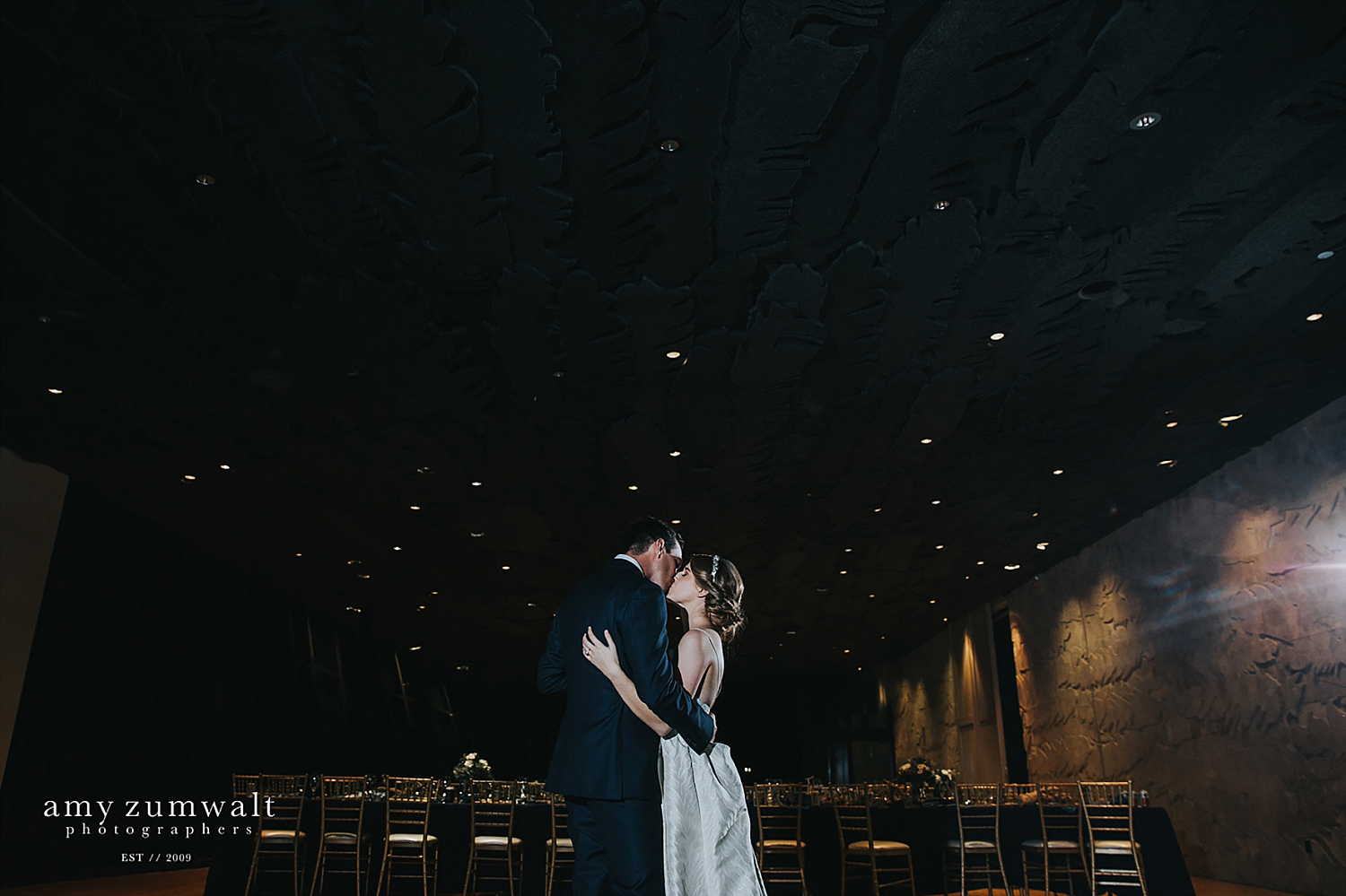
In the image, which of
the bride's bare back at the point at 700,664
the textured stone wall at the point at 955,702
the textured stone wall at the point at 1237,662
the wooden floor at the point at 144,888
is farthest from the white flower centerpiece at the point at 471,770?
the textured stone wall at the point at 955,702

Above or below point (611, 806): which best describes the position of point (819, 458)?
above

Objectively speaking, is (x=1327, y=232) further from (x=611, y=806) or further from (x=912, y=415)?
(x=611, y=806)

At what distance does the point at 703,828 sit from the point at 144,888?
8.46m

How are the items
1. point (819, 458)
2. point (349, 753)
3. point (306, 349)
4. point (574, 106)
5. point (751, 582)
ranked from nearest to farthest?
1. point (574, 106)
2. point (306, 349)
3. point (819, 458)
4. point (751, 582)
5. point (349, 753)

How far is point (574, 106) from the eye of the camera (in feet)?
12.5

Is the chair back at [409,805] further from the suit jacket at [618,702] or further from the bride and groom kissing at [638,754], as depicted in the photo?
the suit jacket at [618,702]

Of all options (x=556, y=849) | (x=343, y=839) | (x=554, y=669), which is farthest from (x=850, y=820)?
(x=554, y=669)

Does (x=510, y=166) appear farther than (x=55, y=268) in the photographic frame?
No

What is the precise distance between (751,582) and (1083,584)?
14.4 feet

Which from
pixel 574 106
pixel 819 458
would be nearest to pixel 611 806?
pixel 574 106

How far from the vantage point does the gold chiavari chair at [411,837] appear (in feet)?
21.7

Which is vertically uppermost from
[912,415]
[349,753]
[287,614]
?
[912,415]

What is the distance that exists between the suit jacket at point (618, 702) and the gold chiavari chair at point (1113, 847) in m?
5.72

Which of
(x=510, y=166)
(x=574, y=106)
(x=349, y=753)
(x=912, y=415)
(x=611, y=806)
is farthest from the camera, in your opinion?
(x=349, y=753)
